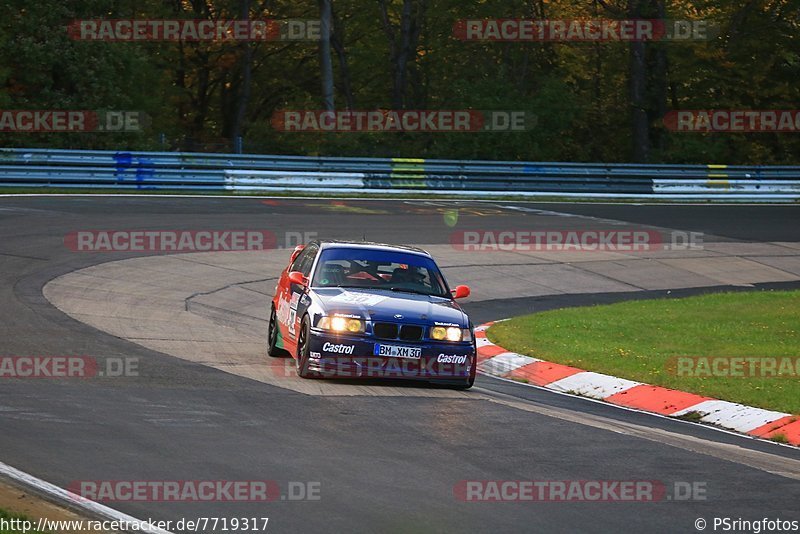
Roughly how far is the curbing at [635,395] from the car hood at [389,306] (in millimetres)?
1681

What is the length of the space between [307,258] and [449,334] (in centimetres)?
264

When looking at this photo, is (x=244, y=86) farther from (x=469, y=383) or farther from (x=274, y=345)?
(x=469, y=383)

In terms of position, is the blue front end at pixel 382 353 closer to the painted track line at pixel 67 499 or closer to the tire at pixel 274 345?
the tire at pixel 274 345

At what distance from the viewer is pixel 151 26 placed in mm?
43438

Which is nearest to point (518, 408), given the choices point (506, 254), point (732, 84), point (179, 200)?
point (506, 254)

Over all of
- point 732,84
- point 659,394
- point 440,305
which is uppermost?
point 732,84

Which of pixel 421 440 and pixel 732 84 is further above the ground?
pixel 732 84

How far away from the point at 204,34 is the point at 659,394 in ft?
122

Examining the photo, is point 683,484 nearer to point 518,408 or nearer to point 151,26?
point 518,408

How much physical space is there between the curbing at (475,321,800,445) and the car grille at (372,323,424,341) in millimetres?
2090

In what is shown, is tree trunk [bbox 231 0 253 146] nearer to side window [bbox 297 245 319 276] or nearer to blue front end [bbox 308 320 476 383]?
side window [bbox 297 245 319 276]

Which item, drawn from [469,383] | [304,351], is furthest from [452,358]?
[304,351]

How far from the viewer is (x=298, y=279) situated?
511 inches

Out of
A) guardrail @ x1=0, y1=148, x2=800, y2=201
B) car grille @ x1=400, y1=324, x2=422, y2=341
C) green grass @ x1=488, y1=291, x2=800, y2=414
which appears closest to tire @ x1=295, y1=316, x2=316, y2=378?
car grille @ x1=400, y1=324, x2=422, y2=341
